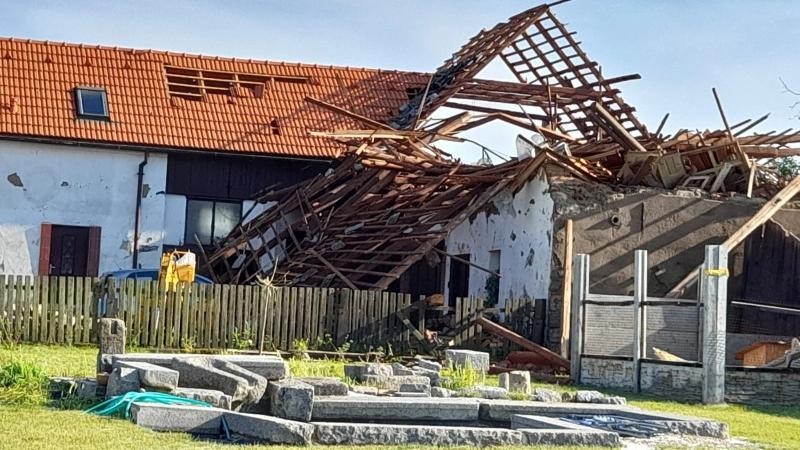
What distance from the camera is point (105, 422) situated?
12.6 metres

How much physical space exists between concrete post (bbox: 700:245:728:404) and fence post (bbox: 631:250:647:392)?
3.26 ft

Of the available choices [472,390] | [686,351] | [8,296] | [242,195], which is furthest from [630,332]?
[242,195]

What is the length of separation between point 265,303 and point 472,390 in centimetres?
875

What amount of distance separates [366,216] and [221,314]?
23.1 ft

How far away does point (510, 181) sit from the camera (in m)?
26.7

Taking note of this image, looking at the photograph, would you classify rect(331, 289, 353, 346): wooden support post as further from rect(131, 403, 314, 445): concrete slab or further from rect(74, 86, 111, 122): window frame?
rect(74, 86, 111, 122): window frame

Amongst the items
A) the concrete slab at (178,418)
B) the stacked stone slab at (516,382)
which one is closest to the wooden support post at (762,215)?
the stacked stone slab at (516,382)

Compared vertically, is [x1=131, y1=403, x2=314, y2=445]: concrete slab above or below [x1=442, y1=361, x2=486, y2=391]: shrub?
below

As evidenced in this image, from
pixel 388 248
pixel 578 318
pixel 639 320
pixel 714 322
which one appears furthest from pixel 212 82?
pixel 714 322

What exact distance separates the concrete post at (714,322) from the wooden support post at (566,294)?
11.5 feet

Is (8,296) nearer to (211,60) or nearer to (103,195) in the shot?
(103,195)

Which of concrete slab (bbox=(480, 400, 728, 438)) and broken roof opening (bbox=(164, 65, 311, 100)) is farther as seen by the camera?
broken roof opening (bbox=(164, 65, 311, 100))

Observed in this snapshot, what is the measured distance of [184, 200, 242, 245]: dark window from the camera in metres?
35.7


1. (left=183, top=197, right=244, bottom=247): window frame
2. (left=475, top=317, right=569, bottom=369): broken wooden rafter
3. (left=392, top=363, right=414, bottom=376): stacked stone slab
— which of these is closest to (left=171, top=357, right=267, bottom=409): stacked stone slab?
(left=392, top=363, right=414, bottom=376): stacked stone slab
